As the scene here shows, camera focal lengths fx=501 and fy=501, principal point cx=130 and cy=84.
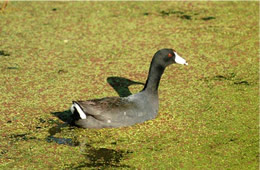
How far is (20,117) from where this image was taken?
12.9 feet

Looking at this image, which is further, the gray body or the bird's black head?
the bird's black head

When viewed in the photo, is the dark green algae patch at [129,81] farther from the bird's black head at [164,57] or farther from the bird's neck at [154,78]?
the bird's black head at [164,57]

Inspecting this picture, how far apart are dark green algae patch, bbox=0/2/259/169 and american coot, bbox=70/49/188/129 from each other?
7cm

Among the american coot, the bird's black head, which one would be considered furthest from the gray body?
the bird's black head

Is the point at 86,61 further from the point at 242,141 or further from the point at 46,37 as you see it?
the point at 242,141

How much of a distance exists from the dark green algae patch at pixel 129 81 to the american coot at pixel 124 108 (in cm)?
7

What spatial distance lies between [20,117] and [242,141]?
67.2 inches

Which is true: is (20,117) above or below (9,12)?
below

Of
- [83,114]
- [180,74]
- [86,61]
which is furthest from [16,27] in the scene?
[83,114]

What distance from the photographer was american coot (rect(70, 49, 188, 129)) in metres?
3.67

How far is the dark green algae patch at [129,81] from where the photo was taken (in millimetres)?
3449

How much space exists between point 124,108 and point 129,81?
2.86ft

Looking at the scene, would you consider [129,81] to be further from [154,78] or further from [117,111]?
[117,111]

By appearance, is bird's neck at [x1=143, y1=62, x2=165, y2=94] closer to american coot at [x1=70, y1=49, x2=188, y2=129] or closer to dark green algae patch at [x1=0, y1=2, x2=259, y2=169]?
american coot at [x1=70, y1=49, x2=188, y2=129]
